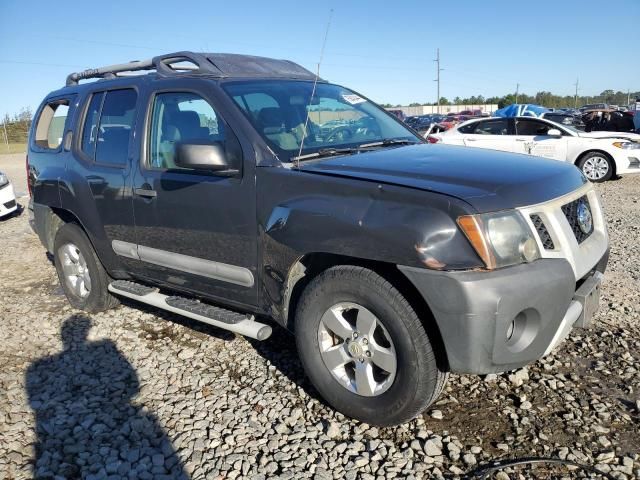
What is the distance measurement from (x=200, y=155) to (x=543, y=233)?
72.8 inches

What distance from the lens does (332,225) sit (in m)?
2.69

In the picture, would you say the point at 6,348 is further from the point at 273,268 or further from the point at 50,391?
the point at 273,268

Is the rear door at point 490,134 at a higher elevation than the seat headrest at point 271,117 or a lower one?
lower

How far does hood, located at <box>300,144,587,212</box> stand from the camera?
253 centimetres

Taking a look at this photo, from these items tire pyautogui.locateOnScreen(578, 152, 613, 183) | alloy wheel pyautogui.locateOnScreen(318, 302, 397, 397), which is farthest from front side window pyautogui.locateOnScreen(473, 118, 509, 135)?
alloy wheel pyautogui.locateOnScreen(318, 302, 397, 397)

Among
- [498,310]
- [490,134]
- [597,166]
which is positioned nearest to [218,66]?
[498,310]

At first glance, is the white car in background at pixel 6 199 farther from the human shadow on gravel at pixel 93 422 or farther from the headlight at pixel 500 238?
the headlight at pixel 500 238

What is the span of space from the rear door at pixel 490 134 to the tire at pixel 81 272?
9.03 meters

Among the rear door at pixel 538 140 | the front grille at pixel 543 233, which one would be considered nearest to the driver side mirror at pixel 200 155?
the front grille at pixel 543 233

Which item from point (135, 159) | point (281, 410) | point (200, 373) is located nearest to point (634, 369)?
point (281, 410)

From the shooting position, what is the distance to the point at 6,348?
4.13 metres

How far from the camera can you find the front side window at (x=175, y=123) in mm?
3463

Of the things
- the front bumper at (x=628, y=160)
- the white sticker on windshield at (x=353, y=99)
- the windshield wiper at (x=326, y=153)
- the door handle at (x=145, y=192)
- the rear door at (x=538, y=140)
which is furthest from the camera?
the rear door at (x=538, y=140)

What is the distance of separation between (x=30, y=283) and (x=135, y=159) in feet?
9.78
